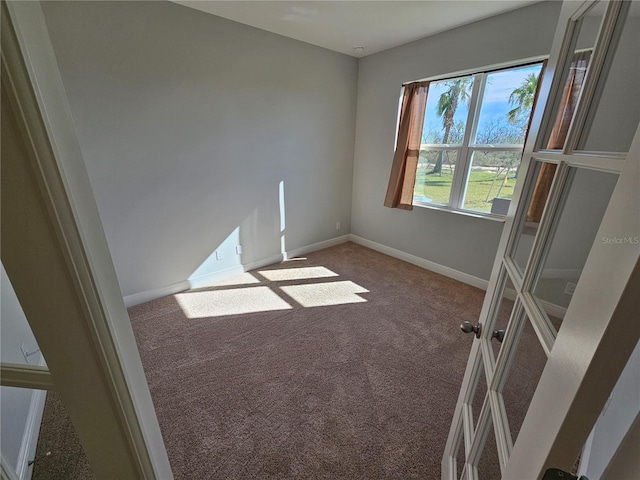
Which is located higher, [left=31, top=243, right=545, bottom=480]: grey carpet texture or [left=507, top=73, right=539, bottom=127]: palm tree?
[left=507, top=73, right=539, bottom=127]: palm tree

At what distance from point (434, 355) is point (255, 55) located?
10.2 ft

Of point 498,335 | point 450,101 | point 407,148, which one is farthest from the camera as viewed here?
point 407,148

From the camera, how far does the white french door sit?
339mm

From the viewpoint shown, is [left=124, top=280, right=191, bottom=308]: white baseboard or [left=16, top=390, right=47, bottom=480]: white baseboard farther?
[left=124, top=280, right=191, bottom=308]: white baseboard

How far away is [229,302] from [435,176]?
→ 8.76ft

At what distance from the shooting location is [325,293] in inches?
110

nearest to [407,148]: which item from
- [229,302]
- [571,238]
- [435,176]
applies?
[435,176]

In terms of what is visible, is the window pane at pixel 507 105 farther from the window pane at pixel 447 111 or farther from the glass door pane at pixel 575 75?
the glass door pane at pixel 575 75

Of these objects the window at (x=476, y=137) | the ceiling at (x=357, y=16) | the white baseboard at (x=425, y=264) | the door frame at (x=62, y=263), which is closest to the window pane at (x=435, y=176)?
the window at (x=476, y=137)

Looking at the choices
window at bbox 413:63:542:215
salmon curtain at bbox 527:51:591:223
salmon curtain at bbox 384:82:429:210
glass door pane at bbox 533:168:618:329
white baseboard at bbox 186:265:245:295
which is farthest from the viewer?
salmon curtain at bbox 384:82:429:210

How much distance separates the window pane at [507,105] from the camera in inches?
90.9

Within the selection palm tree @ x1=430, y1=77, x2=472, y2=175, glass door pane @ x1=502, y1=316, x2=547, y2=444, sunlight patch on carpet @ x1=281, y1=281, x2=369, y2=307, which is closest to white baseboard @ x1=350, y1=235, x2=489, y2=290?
sunlight patch on carpet @ x1=281, y1=281, x2=369, y2=307

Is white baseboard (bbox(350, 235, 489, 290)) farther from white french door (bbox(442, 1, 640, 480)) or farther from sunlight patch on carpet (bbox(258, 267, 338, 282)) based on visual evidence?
white french door (bbox(442, 1, 640, 480))

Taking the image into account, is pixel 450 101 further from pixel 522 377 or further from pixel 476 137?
pixel 522 377
